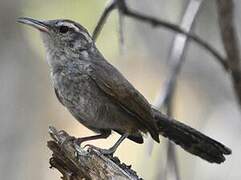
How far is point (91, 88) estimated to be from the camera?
6090 millimetres

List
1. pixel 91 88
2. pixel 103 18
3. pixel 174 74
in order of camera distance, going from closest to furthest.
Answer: pixel 91 88, pixel 103 18, pixel 174 74

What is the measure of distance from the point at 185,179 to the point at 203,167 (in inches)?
31.0

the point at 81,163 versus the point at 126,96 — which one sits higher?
the point at 126,96

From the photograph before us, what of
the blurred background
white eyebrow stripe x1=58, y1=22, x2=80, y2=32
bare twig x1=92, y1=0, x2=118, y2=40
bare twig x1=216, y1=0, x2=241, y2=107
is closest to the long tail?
bare twig x1=216, y1=0, x2=241, y2=107

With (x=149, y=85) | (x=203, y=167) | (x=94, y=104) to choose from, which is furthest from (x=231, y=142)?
(x=94, y=104)

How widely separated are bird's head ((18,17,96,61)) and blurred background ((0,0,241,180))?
12.0ft

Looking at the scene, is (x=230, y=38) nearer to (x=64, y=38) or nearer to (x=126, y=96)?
(x=126, y=96)

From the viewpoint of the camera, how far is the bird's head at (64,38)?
6.29 meters

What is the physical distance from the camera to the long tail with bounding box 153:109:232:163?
6453 millimetres

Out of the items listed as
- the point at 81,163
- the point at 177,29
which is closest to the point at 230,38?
the point at 177,29

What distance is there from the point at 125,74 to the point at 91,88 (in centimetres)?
532

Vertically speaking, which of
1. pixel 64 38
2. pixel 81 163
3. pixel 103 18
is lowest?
pixel 81 163

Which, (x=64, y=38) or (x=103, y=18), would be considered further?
(x=103, y=18)

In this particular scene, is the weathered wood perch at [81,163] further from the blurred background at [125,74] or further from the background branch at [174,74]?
the blurred background at [125,74]
